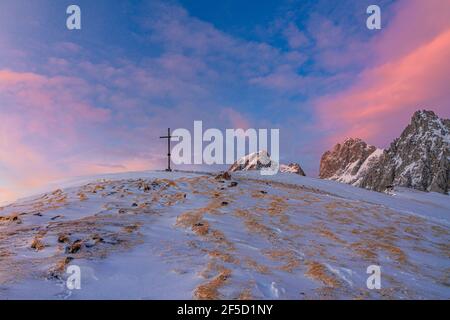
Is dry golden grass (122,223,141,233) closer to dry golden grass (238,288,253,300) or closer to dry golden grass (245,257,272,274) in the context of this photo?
dry golden grass (245,257,272,274)

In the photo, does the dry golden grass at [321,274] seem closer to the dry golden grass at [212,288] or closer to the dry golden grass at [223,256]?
the dry golden grass at [223,256]

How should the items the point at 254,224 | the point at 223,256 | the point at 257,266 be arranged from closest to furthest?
the point at 257,266
the point at 223,256
the point at 254,224

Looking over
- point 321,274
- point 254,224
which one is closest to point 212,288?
point 321,274

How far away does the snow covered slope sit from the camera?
835cm

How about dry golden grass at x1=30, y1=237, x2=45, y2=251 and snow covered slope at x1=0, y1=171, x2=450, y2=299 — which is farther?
dry golden grass at x1=30, y1=237, x2=45, y2=251

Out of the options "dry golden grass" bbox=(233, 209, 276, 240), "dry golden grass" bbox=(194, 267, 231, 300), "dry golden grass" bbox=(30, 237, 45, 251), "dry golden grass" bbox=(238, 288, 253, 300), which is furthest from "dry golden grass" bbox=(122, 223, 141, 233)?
"dry golden grass" bbox=(238, 288, 253, 300)

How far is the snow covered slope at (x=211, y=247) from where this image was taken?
8352 millimetres

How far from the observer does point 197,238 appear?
39.7ft

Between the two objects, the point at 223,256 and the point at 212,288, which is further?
the point at 223,256

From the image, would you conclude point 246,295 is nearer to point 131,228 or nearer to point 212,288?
point 212,288

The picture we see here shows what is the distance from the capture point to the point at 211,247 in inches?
440

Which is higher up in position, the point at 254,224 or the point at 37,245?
the point at 37,245
